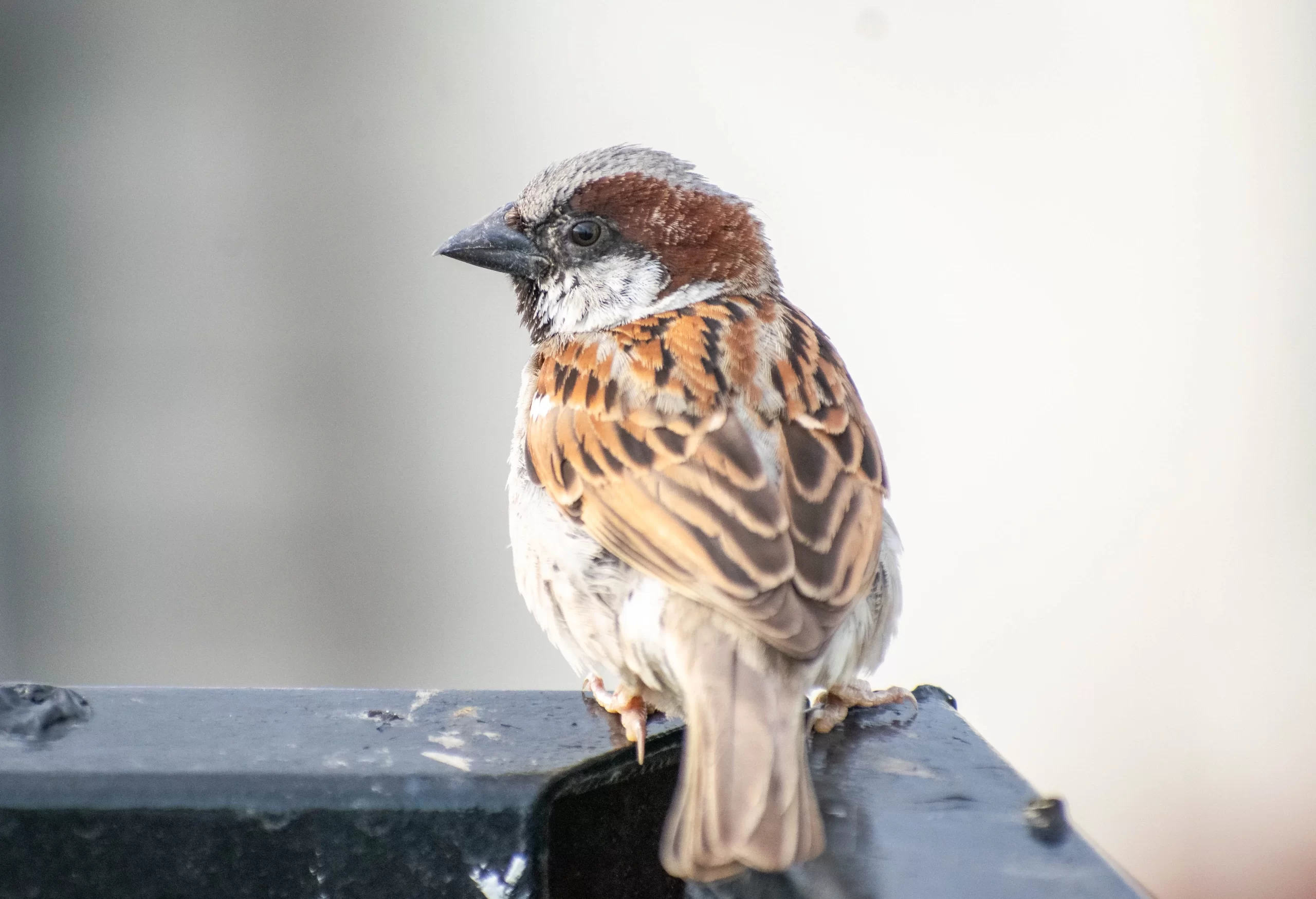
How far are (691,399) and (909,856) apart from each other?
3.50ft

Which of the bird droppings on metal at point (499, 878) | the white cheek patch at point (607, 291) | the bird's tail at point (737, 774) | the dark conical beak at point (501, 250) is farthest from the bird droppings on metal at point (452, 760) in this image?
the dark conical beak at point (501, 250)

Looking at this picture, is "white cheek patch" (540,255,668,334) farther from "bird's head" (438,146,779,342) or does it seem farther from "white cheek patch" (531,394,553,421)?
"white cheek patch" (531,394,553,421)

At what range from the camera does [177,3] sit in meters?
5.14

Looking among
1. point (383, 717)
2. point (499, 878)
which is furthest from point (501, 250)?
point (499, 878)

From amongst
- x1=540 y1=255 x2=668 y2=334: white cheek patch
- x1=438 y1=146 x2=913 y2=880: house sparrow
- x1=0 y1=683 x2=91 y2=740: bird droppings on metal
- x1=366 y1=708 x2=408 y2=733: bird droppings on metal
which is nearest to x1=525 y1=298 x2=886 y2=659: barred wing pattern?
x1=438 y1=146 x2=913 y2=880: house sparrow

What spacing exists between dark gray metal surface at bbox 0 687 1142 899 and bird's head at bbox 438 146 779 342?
137 centimetres

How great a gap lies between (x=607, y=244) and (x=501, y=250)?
21 cm

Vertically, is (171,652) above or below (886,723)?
below

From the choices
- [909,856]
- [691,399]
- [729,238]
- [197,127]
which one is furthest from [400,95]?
[909,856]

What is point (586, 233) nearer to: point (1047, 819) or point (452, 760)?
point (452, 760)

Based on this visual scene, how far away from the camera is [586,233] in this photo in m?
3.02

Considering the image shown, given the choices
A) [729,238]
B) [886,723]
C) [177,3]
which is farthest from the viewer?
[177,3]

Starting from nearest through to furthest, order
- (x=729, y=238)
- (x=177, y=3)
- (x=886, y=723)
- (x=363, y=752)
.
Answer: (x=363, y=752) → (x=886, y=723) → (x=729, y=238) → (x=177, y=3)

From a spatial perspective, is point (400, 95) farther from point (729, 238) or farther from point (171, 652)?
point (729, 238)
